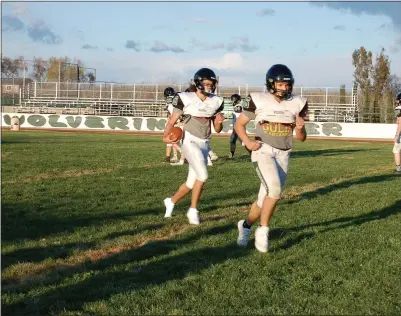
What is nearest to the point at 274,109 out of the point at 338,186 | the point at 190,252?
the point at 190,252

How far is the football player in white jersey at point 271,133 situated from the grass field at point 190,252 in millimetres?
405

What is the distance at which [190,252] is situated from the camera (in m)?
6.11

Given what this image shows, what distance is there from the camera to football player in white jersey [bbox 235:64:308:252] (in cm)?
637

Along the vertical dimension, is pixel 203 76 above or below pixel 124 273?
above

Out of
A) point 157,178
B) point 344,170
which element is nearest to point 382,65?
point 344,170

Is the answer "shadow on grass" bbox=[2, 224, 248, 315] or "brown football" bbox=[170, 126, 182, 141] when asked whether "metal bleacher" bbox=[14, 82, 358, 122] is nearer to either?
"brown football" bbox=[170, 126, 182, 141]

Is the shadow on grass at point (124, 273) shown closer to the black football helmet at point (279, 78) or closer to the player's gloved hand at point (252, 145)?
the player's gloved hand at point (252, 145)

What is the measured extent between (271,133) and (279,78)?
0.62 metres

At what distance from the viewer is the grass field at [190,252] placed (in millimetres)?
4551

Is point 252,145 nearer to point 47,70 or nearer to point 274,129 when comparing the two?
point 274,129

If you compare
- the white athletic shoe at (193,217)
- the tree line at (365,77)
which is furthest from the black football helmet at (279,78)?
the tree line at (365,77)

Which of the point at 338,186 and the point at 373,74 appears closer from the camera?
the point at 338,186

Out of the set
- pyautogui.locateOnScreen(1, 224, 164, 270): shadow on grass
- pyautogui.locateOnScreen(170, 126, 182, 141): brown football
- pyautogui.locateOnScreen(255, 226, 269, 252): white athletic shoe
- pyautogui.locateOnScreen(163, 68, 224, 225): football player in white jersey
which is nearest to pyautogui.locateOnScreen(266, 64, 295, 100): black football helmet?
pyautogui.locateOnScreen(255, 226, 269, 252): white athletic shoe

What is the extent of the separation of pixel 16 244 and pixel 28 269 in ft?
3.32
